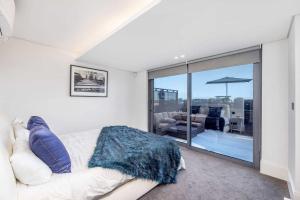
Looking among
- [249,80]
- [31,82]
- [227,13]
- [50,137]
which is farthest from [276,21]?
[31,82]

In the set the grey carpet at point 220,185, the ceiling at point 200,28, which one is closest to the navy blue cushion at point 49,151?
the grey carpet at point 220,185

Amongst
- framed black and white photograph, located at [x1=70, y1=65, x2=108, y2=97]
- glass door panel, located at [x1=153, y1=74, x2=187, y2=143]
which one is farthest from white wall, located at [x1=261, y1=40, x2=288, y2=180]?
framed black and white photograph, located at [x1=70, y1=65, x2=108, y2=97]

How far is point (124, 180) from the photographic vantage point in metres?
1.57

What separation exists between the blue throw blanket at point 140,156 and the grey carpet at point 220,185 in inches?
7.1

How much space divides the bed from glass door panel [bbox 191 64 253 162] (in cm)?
197

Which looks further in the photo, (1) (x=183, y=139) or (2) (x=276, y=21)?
(1) (x=183, y=139)

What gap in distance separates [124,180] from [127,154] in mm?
274

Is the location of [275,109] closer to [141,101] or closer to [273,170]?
[273,170]

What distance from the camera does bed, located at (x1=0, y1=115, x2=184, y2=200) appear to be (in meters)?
1.03

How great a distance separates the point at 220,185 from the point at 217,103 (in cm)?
165

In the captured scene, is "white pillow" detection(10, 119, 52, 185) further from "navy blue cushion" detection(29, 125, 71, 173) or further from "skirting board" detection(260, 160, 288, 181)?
"skirting board" detection(260, 160, 288, 181)

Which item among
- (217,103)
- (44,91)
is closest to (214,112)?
(217,103)

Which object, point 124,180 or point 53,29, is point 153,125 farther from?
point 53,29

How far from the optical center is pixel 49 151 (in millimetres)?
1354
